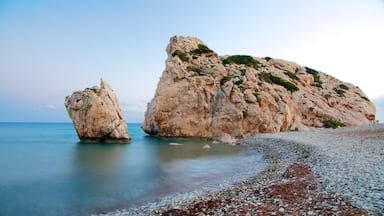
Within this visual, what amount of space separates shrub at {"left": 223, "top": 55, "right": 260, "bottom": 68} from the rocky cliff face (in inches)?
17.3

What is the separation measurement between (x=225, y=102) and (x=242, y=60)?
17.7 m

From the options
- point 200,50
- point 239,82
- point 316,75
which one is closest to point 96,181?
point 239,82

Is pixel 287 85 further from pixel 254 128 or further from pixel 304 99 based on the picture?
pixel 254 128

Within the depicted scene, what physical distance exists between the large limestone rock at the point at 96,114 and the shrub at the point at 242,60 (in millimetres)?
28535

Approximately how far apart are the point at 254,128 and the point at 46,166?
3391 cm

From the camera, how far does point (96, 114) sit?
123 ft

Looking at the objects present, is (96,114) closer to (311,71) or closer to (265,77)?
(265,77)

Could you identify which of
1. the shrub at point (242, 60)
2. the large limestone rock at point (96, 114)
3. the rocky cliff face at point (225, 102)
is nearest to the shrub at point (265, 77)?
the rocky cliff face at point (225, 102)

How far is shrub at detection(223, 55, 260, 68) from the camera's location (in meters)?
58.5

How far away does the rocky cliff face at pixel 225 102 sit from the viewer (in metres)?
46.6

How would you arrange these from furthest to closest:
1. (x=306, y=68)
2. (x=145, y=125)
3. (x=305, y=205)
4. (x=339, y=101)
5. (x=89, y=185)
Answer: (x=306, y=68)
(x=339, y=101)
(x=145, y=125)
(x=89, y=185)
(x=305, y=205)

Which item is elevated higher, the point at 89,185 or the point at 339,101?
the point at 339,101

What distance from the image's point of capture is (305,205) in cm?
765

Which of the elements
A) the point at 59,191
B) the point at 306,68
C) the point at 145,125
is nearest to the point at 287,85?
the point at 306,68
